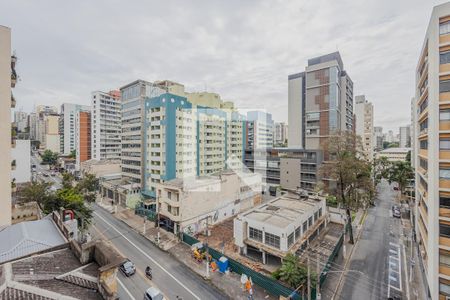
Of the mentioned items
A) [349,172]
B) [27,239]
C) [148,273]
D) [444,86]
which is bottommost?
[148,273]

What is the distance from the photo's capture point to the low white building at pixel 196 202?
28719mm

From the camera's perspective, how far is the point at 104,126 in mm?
72125

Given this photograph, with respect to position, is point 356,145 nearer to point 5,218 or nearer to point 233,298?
point 233,298

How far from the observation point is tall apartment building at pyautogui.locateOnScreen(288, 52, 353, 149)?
47.0 metres

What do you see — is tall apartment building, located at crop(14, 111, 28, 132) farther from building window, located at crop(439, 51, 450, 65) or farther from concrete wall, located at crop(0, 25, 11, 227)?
building window, located at crop(439, 51, 450, 65)

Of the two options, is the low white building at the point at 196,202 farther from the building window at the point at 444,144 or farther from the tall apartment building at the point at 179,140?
the building window at the point at 444,144

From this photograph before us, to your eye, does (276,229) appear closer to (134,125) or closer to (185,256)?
(185,256)

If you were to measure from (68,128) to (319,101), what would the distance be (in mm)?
101949

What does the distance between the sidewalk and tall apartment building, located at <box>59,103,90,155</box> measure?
75706 mm

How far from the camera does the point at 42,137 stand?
118m

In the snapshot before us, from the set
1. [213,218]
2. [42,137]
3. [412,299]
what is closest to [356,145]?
[412,299]

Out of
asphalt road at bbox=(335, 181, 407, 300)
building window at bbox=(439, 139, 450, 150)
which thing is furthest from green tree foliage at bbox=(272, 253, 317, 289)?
building window at bbox=(439, 139, 450, 150)

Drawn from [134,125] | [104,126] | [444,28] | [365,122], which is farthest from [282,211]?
[104,126]

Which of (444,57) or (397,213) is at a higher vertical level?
(444,57)
